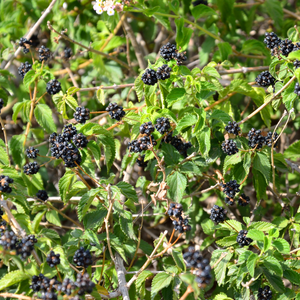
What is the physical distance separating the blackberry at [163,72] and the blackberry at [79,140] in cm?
59

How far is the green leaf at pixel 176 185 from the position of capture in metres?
2.23

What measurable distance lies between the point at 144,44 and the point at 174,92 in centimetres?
205

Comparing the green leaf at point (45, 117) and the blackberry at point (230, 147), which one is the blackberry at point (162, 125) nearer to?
the blackberry at point (230, 147)

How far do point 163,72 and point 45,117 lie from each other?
100 centimetres

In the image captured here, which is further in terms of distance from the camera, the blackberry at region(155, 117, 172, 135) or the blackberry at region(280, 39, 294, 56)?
the blackberry at region(280, 39, 294, 56)

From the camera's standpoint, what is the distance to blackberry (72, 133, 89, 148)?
210 centimetres

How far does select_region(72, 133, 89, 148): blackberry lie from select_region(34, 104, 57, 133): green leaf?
680 millimetres

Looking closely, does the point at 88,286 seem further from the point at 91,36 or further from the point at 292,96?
the point at 91,36

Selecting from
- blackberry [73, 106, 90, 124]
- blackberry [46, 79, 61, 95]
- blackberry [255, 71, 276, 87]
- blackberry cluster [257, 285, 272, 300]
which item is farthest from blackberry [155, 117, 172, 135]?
blackberry cluster [257, 285, 272, 300]

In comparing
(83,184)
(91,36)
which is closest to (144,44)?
(91,36)

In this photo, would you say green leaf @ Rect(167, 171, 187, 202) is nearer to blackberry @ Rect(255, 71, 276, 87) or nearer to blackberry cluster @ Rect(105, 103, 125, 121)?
blackberry cluster @ Rect(105, 103, 125, 121)

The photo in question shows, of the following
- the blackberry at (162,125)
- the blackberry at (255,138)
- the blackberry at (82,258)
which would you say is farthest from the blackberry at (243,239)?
the blackberry at (82,258)

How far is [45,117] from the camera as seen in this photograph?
2.73 m

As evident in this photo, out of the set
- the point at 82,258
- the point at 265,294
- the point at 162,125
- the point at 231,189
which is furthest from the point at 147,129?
the point at 265,294
